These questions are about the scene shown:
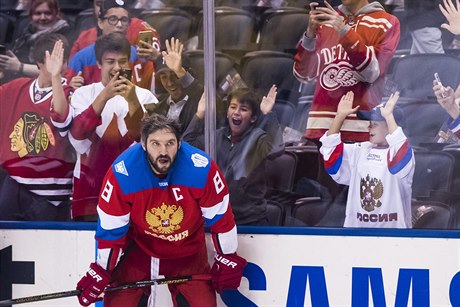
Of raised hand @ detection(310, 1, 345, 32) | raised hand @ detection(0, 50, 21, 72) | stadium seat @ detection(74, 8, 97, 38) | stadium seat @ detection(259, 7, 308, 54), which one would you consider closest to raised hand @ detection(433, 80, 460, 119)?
raised hand @ detection(310, 1, 345, 32)

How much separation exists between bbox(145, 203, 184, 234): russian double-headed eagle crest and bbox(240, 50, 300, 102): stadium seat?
561mm

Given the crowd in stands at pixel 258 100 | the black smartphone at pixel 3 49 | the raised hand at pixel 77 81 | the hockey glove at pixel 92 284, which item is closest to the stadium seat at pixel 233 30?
the crowd in stands at pixel 258 100

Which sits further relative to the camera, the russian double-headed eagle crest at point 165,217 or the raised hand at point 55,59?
the raised hand at point 55,59

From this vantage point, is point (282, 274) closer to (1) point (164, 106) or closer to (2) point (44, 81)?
(1) point (164, 106)

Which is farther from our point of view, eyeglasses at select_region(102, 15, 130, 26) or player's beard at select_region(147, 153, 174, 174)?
eyeglasses at select_region(102, 15, 130, 26)

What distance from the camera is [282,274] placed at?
4113mm

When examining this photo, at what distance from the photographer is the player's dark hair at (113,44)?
4250mm

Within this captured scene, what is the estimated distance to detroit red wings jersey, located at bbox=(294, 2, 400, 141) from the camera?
3.94 metres

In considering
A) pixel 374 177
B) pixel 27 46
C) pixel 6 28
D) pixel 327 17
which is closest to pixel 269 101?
pixel 327 17

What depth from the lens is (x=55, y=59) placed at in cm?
434

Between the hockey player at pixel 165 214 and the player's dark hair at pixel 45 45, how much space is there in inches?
20.6

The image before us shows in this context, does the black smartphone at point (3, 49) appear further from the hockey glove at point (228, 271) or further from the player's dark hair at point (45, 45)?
the hockey glove at point (228, 271)

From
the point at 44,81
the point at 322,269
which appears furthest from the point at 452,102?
the point at 44,81

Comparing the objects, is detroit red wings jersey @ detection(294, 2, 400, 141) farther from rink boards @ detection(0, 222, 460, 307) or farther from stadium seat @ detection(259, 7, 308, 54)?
rink boards @ detection(0, 222, 460, 307)
